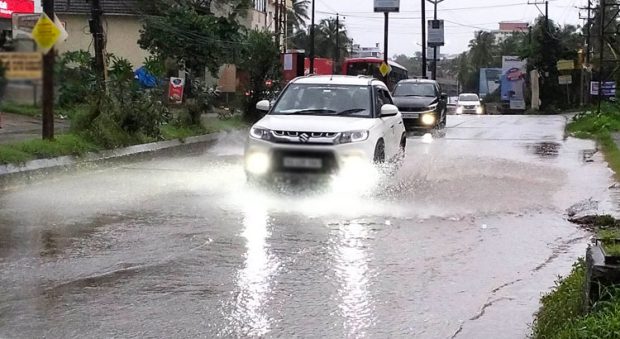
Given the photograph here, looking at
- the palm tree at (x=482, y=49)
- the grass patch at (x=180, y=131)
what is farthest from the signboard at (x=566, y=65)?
the palm tree at (x=482, y=49)

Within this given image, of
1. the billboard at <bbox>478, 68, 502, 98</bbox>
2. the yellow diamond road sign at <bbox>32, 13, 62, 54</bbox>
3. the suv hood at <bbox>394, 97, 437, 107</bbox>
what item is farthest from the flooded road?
the billboard at <bbox>478, 68, 502, 98</bbox>

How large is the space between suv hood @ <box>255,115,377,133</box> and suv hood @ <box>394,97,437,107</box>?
45.4 feet

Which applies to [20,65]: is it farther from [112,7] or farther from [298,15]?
[298,15]

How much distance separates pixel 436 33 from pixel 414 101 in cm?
3044

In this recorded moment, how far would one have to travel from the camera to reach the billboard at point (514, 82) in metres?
63.9

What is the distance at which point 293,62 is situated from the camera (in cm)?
3362

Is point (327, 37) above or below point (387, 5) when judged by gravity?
above

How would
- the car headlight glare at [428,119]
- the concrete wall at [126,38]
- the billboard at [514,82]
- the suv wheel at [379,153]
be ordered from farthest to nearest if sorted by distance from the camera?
the billboard at [514,82] < the concrete wall at [126,38] < the car headlight glare at [428,119] < the suv wheel at [379,153]

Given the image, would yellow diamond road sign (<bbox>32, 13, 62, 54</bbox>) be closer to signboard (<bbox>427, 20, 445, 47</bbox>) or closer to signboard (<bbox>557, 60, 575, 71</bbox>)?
signboard (<bbox>557, 60, 575, 71</bbox>)

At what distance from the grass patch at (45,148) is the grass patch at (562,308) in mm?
9966

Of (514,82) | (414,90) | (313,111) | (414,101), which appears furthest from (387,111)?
(514,82)

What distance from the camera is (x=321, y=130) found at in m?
10.3

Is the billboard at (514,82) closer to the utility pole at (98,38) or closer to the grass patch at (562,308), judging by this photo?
the utility pole at (98,38)

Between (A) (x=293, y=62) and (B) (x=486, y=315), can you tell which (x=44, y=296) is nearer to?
(B) (x=486, y=315)
